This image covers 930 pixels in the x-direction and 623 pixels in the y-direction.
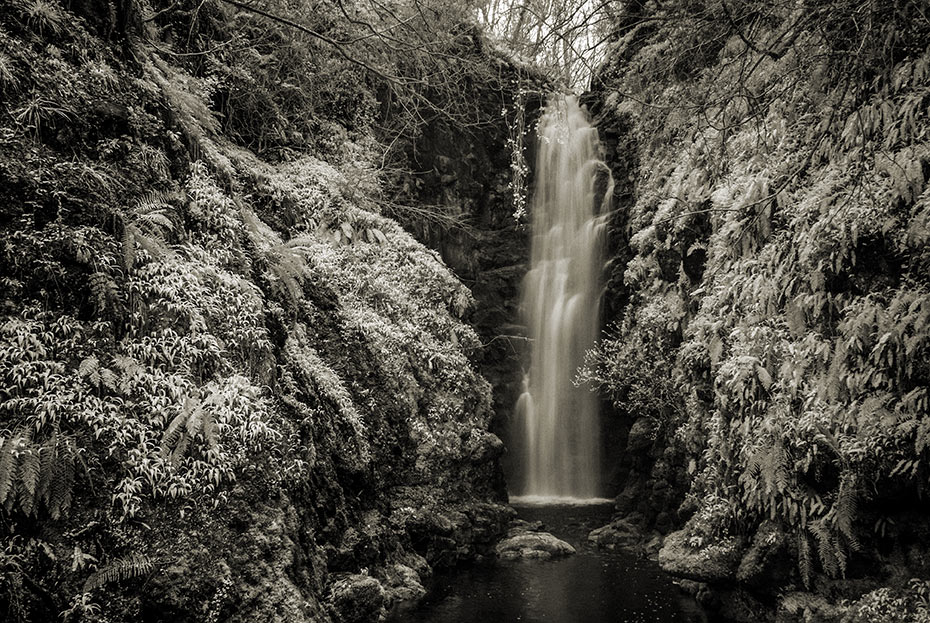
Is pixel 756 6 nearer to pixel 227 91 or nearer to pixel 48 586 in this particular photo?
pixel 48 586

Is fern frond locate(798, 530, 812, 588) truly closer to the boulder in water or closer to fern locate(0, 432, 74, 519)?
the boulder in water

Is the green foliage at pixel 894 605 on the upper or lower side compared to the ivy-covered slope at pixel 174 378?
lower

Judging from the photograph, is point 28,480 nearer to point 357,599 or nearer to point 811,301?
point 357,599

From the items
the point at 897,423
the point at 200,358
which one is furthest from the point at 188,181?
the point at 897,423

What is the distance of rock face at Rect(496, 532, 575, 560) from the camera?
9.35 metres

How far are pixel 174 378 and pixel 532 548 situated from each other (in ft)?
21.6

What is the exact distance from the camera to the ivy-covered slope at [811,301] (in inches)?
196

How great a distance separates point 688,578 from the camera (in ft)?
24.2

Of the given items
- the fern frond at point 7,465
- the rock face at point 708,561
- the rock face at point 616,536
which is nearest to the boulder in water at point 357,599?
the fern frond at point 7,465

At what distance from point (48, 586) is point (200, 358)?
1.93m

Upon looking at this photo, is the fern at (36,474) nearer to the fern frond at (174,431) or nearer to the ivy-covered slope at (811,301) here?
the fern frond at (174,431)

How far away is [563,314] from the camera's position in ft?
48.9

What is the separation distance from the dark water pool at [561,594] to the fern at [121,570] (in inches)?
129

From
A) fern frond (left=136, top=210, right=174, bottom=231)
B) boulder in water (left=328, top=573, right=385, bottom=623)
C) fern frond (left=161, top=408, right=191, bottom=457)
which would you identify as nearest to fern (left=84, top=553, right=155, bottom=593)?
fern frond (left=161, top=408, right=191, bottom=457)
